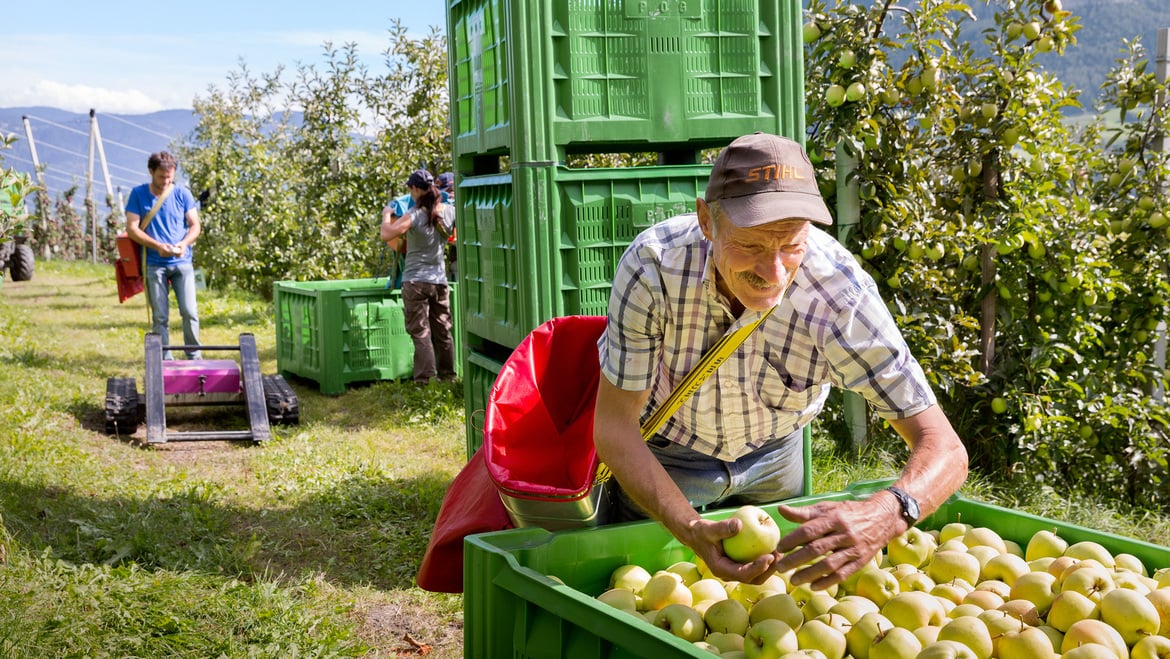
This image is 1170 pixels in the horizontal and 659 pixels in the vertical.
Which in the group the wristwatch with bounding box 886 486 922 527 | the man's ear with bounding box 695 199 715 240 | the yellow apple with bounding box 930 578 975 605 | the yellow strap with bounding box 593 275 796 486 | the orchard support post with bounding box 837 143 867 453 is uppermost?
the orchard support post with bounding box 837 143 867 453

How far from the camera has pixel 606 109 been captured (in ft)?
11.9

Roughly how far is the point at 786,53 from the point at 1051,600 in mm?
2341

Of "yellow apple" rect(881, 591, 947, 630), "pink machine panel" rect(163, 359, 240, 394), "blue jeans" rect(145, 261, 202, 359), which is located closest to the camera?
"yellow apple" rect(881, 591, 947, 630)

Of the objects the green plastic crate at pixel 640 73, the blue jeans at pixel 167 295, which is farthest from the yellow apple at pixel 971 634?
the blue jeans at pixel 167 295

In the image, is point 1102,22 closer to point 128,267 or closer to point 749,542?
point 128,267

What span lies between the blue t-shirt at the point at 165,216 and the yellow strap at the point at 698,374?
709 cm

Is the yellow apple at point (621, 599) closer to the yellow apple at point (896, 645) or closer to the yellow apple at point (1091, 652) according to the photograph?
the yellow apple at point (896, 645)

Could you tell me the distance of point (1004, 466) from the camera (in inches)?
199

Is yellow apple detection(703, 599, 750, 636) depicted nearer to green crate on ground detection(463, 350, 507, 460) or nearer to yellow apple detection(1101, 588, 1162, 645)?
yellow apple detection(1101, 588, 1162, 645)

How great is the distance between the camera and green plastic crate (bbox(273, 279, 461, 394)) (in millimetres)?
8125

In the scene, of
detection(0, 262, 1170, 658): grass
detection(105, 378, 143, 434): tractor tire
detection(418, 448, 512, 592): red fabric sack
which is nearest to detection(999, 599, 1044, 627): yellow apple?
detection(418, 448, 512, 592): red fabric sack

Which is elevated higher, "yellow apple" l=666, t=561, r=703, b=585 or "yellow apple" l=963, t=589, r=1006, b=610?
"yellow apple" l=666, t=561, r=703, b=585

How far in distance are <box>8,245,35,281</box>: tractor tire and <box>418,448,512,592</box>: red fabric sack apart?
18.4m

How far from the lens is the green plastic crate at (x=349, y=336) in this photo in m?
8.12
